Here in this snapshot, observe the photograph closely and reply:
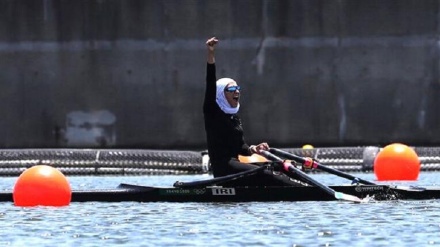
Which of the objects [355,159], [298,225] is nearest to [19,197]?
[298,225]

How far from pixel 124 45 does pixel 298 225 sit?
15.2 metres

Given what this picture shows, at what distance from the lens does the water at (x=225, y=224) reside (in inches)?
494

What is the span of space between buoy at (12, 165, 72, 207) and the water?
0.65 feet

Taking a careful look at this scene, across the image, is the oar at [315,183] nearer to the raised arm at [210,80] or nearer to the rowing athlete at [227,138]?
the rowing athlete at [227,138]

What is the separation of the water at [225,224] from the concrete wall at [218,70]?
11322mm

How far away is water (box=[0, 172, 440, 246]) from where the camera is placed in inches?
494

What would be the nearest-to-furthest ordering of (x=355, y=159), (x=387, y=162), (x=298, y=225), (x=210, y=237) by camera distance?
Result: (x=210, y=237) → (x=298, y=225) → (x=387, y=162) → (x=355, y=159)

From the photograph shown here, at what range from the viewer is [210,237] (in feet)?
42.1

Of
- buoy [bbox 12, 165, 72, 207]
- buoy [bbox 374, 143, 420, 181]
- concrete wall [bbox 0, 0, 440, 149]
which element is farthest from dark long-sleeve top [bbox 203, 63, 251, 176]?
concrete wall [bbox 0, 0, 440, 149]

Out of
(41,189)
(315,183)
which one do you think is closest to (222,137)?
(315,183)

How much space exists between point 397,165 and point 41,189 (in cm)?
719

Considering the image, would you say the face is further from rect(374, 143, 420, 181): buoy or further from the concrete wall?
the concrete wall

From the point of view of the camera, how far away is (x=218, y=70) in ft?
93.0

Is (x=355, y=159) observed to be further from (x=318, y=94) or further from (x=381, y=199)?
(x=381, y=199)
